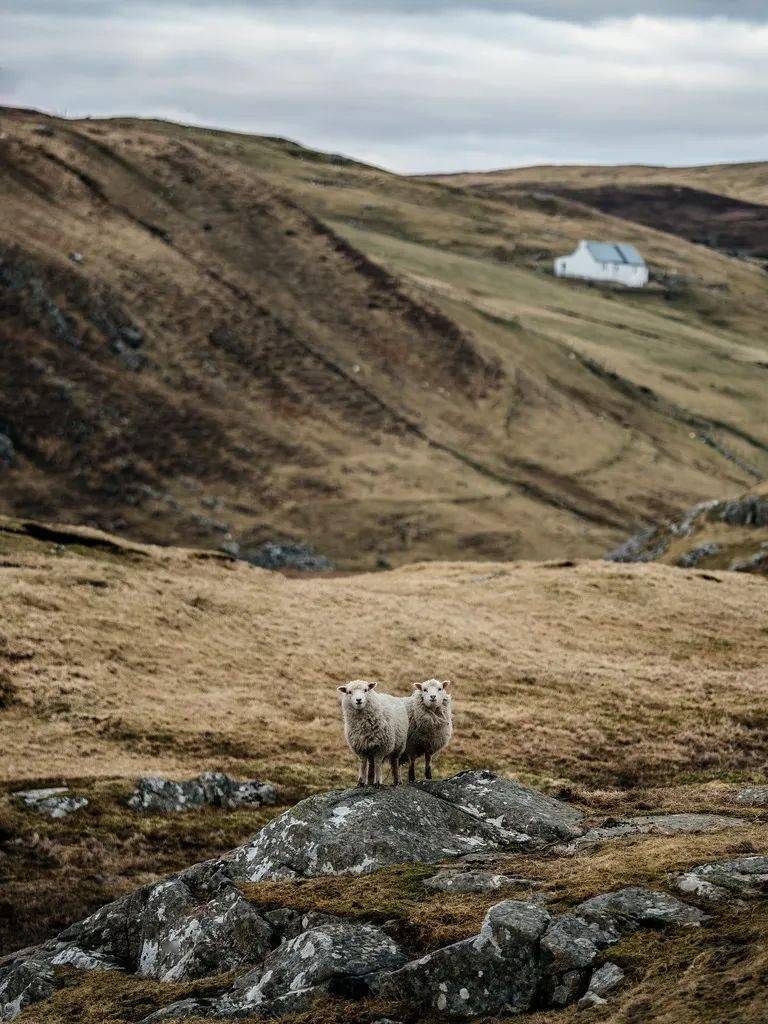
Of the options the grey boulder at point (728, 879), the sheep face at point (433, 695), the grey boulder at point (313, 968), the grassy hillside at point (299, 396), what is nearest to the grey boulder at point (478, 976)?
the grey boulder at point (313, 968)

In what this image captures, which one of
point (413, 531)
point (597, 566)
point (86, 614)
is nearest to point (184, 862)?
point (86, 614)

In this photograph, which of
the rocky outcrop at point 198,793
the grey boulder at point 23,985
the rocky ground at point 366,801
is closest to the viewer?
the rocky ground at point 366,801

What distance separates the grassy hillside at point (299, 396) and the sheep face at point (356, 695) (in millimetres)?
81886

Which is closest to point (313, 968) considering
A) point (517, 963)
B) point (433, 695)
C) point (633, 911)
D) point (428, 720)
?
point (517, 963)

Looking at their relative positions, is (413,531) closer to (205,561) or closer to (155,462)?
(155,462)

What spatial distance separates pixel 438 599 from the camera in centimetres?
6488

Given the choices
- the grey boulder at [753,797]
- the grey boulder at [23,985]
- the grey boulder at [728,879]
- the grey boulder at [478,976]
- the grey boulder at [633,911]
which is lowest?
the grey boulder at [23,985]

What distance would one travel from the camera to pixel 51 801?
3089cm

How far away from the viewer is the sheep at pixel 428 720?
87.0 ft

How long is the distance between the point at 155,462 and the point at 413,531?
26.7 metres

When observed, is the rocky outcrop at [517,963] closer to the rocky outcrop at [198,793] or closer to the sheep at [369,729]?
the sheep at [369,729]

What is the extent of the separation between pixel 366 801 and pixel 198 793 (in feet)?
35.5

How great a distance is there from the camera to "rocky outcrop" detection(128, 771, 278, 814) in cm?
3153

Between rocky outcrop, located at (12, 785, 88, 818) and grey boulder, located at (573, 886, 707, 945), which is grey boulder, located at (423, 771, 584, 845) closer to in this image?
grey boulder, located at (573, 886, 707, 945)
